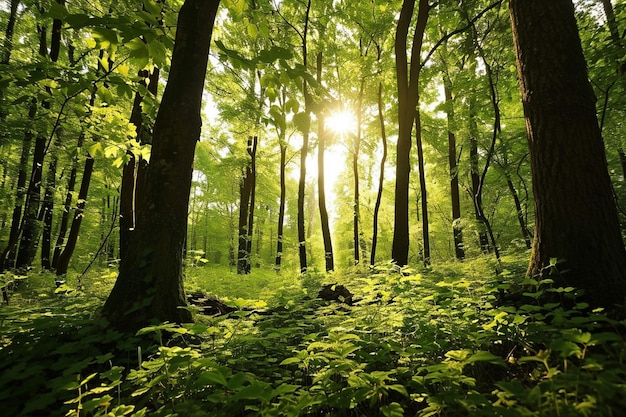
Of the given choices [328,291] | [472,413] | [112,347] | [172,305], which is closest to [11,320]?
[112,347]

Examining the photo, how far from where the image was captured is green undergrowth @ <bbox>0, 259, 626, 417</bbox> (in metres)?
1.48

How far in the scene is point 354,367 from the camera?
1923 millimetres

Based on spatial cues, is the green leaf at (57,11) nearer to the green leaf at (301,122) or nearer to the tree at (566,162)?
the green leaf at (301,122)

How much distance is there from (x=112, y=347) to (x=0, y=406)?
88 cm

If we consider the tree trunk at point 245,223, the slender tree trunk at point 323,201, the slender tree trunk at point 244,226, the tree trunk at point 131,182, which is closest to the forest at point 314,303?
the tree trunk at point 131,182

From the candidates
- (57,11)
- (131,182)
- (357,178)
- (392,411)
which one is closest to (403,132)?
(57,11)

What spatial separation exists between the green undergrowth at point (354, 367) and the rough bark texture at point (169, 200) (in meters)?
0.27

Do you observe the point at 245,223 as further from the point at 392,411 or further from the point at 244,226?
the point at 392,411

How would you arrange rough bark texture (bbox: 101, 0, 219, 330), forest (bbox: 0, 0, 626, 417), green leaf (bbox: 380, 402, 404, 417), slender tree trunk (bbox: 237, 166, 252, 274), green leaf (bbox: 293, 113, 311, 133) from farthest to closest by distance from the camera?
slender tree trunk (bbox: 237, 166, 252, 274), rough bark texture (bbox: 101, 0, 219, 330), green leaf (bbox: 293, 113, 311, 133), forest (bbox: 0, 0, 626, 417), green leaf (bbox: 380, 402, 404, 417)

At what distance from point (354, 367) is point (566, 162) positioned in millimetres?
2845

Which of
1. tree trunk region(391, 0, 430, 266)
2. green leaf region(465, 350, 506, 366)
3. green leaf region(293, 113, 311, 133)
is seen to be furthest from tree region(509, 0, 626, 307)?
tree trunk region(391, 0, 430, 266)

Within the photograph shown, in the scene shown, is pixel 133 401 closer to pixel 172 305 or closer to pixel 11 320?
pixel 172 305

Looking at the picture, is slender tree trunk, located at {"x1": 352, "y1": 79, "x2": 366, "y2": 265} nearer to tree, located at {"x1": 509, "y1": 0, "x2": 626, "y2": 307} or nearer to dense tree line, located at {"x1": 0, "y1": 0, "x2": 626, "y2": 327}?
dense tree line, located at {"x1": 0, "y1": 0, "x2": 626, "y2": 327}

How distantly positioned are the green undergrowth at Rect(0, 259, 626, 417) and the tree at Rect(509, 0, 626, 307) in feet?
1.21
